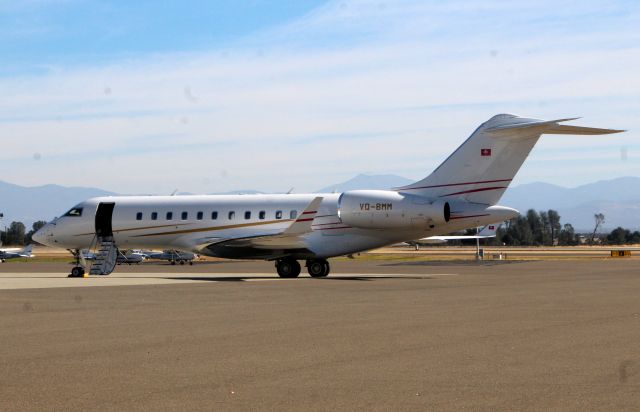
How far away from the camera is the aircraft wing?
3381cm

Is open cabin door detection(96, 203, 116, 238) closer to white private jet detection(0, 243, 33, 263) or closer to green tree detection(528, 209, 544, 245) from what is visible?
white private jet detection(0, 243, 33, 263)

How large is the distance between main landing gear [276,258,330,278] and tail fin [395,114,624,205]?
220 inches

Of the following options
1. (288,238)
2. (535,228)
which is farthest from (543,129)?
(535,228)

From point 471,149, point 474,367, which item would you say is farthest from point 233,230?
point 474,367

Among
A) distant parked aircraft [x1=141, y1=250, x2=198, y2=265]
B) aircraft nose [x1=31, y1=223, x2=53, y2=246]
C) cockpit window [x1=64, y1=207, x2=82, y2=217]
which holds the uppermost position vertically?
cockpit window [x1=64, y1=207, x2=82, y2=217]

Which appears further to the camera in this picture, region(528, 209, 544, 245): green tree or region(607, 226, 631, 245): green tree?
region(528, 209, 544, 245): green tree

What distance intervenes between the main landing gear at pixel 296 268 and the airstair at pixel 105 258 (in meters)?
7.25

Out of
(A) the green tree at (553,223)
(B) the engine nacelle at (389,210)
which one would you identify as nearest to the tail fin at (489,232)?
(B) the engine nacelle at (389,210)

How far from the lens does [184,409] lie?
8.34 meters

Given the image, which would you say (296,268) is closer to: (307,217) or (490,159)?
(307,217)

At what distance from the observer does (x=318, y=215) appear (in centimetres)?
3550

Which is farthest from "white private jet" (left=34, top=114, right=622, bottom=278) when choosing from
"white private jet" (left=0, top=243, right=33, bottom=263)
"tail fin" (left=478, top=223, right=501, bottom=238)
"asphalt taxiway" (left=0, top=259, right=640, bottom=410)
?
"white private jet" (left=0, top=243, right=33, bottom=263)

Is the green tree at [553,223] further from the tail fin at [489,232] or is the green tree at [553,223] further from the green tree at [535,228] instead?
the tail fin at [489,232]

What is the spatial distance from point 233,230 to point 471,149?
975cm
